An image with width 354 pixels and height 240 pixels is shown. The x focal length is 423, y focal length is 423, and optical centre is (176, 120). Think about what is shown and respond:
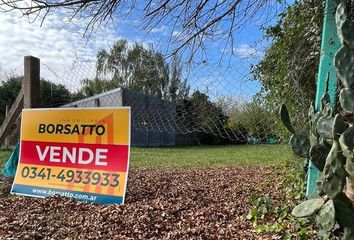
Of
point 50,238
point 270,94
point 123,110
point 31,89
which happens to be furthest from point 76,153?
point 270,94

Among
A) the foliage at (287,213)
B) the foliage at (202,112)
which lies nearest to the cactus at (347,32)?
the foliage at (287,213)

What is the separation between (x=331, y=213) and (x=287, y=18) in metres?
3.09

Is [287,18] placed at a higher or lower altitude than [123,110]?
higher

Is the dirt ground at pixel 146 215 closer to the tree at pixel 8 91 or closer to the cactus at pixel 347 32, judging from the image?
the cactus at pixel 347 32

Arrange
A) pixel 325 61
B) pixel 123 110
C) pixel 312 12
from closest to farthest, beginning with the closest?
pixel 325 61 < pixel 312 12 < pixel 123 110

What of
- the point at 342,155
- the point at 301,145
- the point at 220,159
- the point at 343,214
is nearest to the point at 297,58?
the point at 301,145

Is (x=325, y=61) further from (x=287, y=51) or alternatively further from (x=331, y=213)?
(x=331, y=213)

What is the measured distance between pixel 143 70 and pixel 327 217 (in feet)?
12.4

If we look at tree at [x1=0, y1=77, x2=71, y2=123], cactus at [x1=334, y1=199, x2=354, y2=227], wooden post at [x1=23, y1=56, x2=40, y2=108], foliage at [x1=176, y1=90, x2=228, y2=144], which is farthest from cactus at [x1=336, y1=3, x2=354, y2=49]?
tree at [x1=0, y1=77, x2=71, y2=123]

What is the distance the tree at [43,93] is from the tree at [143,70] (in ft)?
4.70

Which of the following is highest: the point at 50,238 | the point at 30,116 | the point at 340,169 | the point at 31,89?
the point at 31,89

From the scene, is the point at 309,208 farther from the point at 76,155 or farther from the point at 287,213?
the point at 76,155

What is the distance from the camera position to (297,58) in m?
4.43

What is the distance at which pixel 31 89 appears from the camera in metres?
5.74
